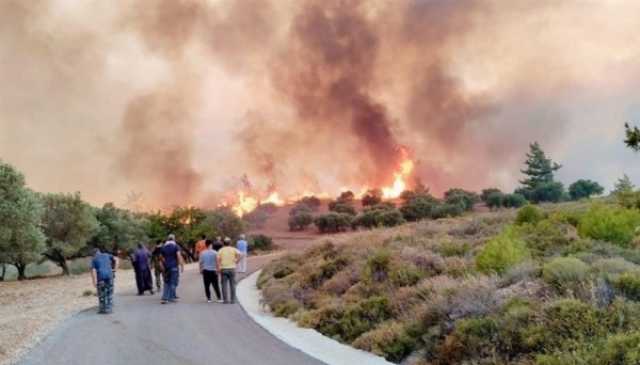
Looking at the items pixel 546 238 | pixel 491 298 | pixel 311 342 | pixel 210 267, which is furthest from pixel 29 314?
pixel 546 238

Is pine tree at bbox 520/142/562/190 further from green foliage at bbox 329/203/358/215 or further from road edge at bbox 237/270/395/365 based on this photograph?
road edge at bbox 237/270/395/365

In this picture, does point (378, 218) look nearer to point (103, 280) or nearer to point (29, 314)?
point (29, 314)

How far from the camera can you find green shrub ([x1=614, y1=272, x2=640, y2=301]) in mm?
11547

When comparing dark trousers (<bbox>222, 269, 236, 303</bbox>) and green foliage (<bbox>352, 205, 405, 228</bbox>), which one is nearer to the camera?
dark trousers (<bbox>222, 269, 236, 303</bbox>)

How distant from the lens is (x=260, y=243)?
84.2 metres

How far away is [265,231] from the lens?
4230 inches

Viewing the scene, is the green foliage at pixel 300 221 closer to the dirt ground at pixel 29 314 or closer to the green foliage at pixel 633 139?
the dirt ground at pixel 29 314

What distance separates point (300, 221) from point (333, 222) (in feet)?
33.2

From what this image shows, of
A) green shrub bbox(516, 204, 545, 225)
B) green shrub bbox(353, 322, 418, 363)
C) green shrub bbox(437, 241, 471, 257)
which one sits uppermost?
green shrub bbox(516, 204, 545, 225)

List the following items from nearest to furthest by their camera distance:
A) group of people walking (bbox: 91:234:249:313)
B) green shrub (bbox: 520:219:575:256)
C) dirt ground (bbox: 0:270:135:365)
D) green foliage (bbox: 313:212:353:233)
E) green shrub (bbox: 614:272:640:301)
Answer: green shrub (bbox: 614:272:640:301) → dirt ground (bbox: 0:270:135:365) → green shrub (bbox: 520:219:575:256) → group of people walking (bbox: 91:234:249:313) → green foliage (bbox: 313:212:353:233)

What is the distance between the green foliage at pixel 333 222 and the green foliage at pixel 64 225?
45.0 meters

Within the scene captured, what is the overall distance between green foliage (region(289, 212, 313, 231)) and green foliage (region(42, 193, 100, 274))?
5278 centimetres

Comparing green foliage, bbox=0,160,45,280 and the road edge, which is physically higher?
green foliage, bbox=0,160,45,280

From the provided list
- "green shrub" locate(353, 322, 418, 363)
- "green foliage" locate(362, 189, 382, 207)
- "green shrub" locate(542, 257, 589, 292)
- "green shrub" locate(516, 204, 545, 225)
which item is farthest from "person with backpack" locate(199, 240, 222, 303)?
"green foliage" locate(362, 189, 382, 207)
